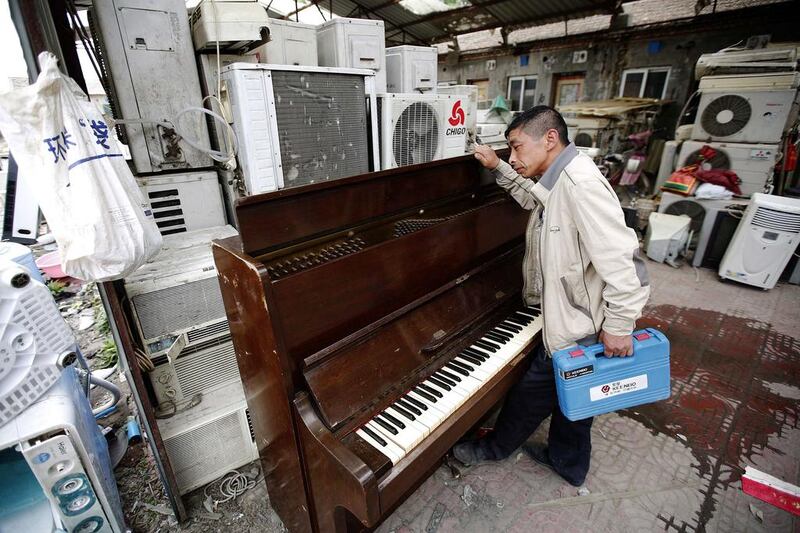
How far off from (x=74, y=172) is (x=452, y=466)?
7.28 feet

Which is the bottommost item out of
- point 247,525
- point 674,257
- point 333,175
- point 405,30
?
point 247,525

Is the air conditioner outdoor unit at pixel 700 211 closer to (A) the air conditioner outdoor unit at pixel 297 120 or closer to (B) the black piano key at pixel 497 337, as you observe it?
(B) the black piano key at pixel 497 337

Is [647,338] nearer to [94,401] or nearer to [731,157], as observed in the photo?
[94,401]

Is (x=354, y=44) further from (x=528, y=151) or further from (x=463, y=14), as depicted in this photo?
(x=463, y=14)

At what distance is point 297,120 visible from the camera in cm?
197

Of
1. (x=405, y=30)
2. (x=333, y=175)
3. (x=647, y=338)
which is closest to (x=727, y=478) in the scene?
(x=647, y=338)

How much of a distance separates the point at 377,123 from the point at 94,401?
2796 mm

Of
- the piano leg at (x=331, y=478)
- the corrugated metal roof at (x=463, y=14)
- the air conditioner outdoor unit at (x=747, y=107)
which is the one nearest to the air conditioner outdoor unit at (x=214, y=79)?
the piano leg at (x=331, y=478)

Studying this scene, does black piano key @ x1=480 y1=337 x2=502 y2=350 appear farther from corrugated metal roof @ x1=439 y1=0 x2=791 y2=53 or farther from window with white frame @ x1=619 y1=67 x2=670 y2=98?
window with white frame @ x1=619 y1=67 x2=670 y2=98

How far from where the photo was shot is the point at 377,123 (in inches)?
94.1

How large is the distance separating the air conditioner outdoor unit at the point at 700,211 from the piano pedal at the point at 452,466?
4253 mm

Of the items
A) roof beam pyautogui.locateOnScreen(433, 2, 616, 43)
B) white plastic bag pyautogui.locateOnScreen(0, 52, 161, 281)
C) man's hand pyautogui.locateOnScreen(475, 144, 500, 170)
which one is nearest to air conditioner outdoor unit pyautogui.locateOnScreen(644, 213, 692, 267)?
man's hand pyautogui.locateOnScreen(475, 144, 500, 170)

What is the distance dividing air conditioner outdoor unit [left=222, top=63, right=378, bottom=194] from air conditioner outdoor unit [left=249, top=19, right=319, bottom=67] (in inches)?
15.8

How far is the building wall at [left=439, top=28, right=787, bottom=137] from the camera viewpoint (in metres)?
7.25
